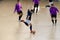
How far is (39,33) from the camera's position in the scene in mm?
9906

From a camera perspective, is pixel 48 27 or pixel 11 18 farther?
pixel 11 18

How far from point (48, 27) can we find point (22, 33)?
5.47 ft

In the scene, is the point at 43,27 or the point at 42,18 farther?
the point at 42,18

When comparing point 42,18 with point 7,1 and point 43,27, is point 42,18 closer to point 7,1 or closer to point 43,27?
point 43,27

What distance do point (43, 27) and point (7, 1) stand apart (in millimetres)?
11755

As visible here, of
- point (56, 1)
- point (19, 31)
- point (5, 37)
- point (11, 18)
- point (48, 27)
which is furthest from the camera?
point (56, 1)

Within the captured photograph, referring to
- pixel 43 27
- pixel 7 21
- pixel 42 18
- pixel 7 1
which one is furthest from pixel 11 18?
pixel 7 1

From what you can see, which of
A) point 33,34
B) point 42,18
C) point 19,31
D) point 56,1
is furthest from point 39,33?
point 56,1

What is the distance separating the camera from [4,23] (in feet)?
38.9

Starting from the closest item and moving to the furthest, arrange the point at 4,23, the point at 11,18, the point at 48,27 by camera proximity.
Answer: the point at 48,27 < the point at 4,23 < the point at 11,18

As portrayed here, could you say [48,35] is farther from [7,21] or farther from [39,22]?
[7,21]

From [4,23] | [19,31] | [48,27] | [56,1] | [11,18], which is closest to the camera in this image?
[19,31]

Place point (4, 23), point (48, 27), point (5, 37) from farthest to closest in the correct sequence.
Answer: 1. point (4, 23)
2. point (48, 27)
3. point (5, 37)

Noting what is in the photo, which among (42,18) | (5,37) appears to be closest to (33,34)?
(5,37)
